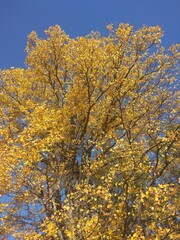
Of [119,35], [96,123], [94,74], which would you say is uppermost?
[119,35]

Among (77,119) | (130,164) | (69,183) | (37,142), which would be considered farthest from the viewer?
(77,119)

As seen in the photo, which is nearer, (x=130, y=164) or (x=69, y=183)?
(x=130, y=164)

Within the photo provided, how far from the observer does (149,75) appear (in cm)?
1838

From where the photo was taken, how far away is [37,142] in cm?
1316

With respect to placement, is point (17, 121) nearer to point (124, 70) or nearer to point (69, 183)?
point (69, 183)

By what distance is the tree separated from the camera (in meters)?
11.4

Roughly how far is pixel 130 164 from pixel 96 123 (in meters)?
5.58

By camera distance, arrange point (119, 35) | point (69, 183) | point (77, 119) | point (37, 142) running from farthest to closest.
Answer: point (119, 35) → point (77, 119) → point (69, 183) → point (37, 142)

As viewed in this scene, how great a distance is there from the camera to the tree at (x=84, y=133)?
1137cm

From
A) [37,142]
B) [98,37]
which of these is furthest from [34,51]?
[37,142]

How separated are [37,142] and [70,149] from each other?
306cm

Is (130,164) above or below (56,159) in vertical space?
below

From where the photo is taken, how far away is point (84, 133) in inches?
618

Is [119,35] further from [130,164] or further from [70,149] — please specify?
[130,164]
